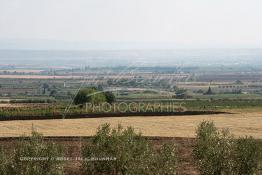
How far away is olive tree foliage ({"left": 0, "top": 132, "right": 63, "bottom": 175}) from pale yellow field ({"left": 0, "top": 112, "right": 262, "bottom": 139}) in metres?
27.5

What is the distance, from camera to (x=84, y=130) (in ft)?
209

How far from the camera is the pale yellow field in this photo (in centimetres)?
6084

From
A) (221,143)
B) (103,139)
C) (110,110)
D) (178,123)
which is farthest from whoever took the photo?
(110,110)

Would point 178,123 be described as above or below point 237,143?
below

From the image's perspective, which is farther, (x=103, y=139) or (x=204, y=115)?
(x=204, y=115)

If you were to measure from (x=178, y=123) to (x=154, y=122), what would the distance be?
11.2 feet

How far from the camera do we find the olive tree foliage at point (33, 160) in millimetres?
29719

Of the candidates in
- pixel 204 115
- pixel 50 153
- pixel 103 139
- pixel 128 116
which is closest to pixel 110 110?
pixel 128 116

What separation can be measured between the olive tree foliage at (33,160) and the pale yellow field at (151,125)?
27507 mm

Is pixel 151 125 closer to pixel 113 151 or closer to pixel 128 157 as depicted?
pixel 113 151

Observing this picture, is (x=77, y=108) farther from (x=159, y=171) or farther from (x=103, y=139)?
(x=159, y=171)

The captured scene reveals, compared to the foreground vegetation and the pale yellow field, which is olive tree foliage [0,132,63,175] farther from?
the pale yellow field

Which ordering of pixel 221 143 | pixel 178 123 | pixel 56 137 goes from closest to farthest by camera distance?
pixel 221 143 < pixel 56 137 < pixel 178 123

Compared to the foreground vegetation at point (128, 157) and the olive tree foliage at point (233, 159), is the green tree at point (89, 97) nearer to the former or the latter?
the foreground vegetation at point (128, 157)
